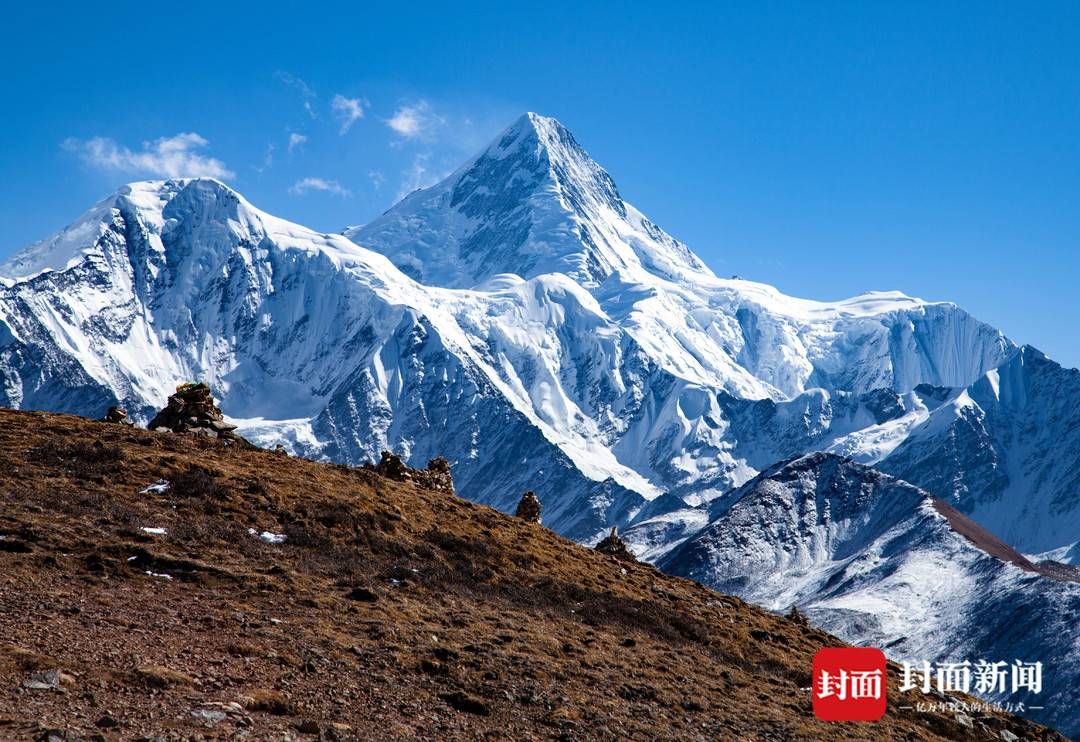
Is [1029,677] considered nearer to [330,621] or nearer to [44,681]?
[330,621]

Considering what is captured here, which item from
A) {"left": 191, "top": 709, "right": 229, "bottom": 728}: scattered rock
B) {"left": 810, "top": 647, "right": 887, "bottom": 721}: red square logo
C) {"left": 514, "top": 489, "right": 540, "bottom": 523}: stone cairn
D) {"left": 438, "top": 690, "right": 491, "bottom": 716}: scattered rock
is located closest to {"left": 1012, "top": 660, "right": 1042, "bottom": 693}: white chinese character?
{"left": 810, "top": 647, "right": 887, "bottom": 721}: red square logo

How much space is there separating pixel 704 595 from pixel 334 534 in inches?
574

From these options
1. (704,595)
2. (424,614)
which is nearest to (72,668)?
(424,614)

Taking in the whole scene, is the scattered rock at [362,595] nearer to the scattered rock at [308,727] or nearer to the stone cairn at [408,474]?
the scattered rock at [308,727]

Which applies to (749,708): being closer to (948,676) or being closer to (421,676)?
(421,676)

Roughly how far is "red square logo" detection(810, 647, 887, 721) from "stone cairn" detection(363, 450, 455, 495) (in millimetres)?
16691

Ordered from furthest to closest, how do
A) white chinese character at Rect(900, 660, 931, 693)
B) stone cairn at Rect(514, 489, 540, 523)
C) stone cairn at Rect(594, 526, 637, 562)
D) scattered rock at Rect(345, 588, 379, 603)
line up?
1. stone cairn at Rect(514, 489, 540, 523)
2. stone cairn at Rect(594, 526, 637, 562)
3. white chinese character at Rect(900, 660, 931, 693)
4. scattered rock at Rect(345, 588, 379, 603)

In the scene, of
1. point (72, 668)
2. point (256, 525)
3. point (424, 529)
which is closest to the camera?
point (72, 668)

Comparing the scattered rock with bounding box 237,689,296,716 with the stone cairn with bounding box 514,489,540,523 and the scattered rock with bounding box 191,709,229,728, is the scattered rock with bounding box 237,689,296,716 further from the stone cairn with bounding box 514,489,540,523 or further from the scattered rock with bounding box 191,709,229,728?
the stone cairn with bounding box 514,489,540,523

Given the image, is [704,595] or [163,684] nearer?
[163,684]

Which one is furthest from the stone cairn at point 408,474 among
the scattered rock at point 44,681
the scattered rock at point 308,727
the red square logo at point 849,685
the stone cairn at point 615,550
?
the scattered rock at point 44,681

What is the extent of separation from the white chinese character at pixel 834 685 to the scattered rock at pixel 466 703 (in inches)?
475

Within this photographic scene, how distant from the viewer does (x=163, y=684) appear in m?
21.4

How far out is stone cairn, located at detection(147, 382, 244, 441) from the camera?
4359cm
